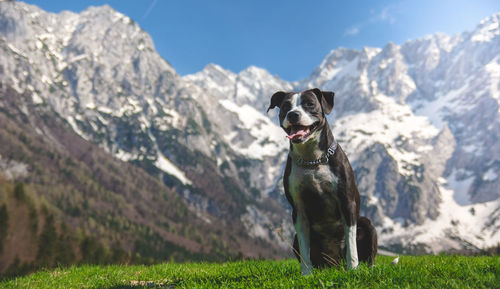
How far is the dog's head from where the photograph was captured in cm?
663

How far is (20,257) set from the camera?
315 ft

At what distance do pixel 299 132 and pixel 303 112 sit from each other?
43cm

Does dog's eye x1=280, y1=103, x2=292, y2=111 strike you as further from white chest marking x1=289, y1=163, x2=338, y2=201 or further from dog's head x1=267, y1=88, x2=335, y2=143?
white chest marking x1=289, y1=163, x2=338, y2=201

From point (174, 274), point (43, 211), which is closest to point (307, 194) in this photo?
point (174, 274)

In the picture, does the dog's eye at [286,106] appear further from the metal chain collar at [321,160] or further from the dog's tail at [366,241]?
the dog's tail at [366,241]

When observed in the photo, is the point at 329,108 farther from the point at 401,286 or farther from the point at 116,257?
the point at 116,257

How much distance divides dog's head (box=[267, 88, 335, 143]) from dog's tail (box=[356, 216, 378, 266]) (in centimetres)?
240

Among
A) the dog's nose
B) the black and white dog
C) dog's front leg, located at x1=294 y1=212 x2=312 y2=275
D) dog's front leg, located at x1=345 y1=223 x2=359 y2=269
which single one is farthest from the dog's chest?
the dog's nose

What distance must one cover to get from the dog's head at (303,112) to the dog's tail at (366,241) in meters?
2.40

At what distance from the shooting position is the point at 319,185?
681 cm

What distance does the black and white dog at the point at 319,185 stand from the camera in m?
6.76

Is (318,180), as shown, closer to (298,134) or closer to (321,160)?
(321,160)

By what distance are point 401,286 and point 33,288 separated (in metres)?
7.54

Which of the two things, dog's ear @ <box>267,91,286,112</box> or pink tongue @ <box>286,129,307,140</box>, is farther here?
dog's ear @ <box>267,91,286,112</box>
